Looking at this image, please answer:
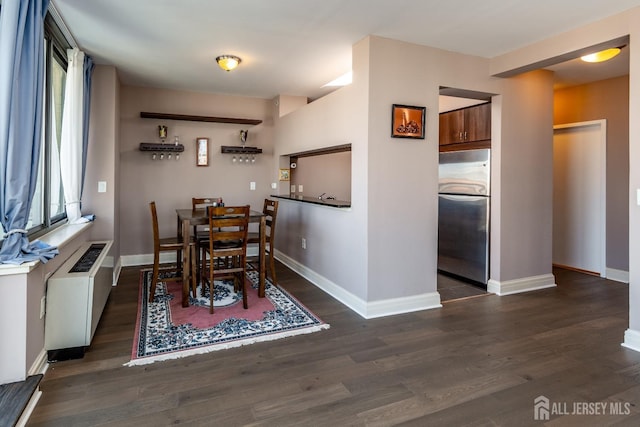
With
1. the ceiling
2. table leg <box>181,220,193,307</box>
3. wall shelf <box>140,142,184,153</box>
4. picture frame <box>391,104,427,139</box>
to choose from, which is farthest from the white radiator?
wall shelf <box>140,142,184,153</box>

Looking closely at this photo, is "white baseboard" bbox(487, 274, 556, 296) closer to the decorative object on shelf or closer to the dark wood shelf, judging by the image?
the dark wood shelf

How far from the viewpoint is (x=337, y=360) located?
8.28 feet

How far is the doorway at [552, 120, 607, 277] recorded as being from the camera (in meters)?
4.87

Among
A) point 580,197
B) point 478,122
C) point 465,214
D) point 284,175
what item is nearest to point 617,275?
point 580,197

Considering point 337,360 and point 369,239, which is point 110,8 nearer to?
point 369,239

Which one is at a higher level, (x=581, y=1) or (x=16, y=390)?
(x=581, y=1)

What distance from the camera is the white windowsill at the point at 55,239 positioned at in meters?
2.02

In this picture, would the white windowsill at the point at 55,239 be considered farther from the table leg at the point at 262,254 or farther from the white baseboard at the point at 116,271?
the table leg at the point at 262,254

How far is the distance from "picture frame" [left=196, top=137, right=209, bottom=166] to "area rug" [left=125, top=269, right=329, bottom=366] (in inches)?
85.4

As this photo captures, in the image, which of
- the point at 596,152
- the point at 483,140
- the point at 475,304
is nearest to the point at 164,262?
the point at 475,304

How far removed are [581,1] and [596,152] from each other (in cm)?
294

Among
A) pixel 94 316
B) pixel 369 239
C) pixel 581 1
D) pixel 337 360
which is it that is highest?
pixel 581 1

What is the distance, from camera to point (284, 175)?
577 centimetres

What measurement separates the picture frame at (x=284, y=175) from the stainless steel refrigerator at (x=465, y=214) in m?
2.27
